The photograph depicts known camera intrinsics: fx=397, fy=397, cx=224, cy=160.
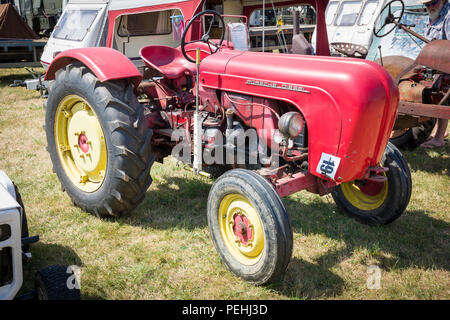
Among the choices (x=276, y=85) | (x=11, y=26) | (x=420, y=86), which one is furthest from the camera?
(x=11, y=26)

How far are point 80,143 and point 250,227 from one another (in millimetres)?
1649

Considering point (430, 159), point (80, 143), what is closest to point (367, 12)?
point (430, 159)

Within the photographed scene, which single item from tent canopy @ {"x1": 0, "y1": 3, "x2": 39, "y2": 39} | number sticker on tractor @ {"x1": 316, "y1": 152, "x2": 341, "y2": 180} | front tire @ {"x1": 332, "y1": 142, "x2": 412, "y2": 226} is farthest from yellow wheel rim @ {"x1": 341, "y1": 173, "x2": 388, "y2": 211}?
tent canopy @ {"x1": 0, "y1": 3, "x2": 39, "y2": 39}

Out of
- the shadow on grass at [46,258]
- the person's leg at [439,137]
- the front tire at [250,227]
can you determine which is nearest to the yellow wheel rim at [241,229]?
the front tire at [250,227]

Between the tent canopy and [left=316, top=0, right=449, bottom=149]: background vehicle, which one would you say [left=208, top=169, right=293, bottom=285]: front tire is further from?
the tent canopy

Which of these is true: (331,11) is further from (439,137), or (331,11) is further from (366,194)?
(366,194)

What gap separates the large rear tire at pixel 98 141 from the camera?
278cm

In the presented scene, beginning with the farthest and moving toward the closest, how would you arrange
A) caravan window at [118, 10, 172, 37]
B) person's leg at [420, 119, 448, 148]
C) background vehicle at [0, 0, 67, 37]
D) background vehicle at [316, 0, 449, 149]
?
background vehicle at [0, 0, 67, 37] < caravan window at [118, 10, 172, 37] < person's leg at [420, 119, 448, 148] < background vehicle at [316, 0, 449, 149]

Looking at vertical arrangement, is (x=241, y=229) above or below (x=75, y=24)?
below

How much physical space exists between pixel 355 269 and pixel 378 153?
79 cm

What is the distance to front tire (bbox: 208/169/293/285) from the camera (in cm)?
218

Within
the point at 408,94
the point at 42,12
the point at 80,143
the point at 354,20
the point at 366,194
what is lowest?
the point at 366,194

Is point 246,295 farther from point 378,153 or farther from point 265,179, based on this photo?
point 378,153

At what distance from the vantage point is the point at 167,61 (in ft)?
12.0
